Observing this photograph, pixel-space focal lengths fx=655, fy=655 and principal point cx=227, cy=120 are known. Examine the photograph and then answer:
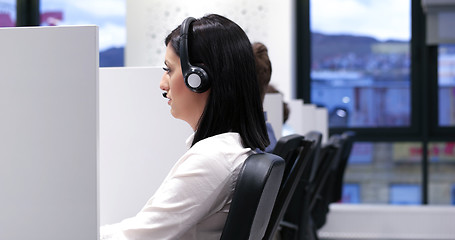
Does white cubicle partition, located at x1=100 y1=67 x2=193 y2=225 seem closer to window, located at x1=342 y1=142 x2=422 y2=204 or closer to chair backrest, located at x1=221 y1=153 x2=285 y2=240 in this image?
chair backrest, located at x1=221 y1=153 x2=285 y2=240

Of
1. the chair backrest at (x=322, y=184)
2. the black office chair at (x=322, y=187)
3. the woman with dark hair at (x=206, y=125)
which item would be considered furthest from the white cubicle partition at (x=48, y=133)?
the chair backrest at (x=322, y=184)

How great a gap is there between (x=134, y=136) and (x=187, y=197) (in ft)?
2.24

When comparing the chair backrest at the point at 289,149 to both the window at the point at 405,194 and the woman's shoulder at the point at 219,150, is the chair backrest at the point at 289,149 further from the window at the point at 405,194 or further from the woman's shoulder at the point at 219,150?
the window at the point at 405,194

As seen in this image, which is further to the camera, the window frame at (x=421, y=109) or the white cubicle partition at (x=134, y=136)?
the window frame at (x=421, y=109)

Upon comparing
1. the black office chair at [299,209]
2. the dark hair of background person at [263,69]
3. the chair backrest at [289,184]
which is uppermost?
the dark hair of background person at [263,69]

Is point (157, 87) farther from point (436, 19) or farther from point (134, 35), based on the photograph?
point (436, 19)

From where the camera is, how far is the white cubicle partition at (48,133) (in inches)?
39.7

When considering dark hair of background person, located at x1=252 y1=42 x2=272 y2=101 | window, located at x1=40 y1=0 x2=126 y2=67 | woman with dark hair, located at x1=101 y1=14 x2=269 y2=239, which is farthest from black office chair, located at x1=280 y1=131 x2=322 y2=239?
window, located at x1=40 y1=0 x2=126 y2=67

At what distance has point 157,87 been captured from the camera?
63.2 inches

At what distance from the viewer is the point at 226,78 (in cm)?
106

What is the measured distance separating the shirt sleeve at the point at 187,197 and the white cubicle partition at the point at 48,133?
0.37 ft

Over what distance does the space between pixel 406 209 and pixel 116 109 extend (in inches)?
157

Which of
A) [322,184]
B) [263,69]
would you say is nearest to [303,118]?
[322,184]

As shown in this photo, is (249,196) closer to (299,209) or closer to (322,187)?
(299,209)
